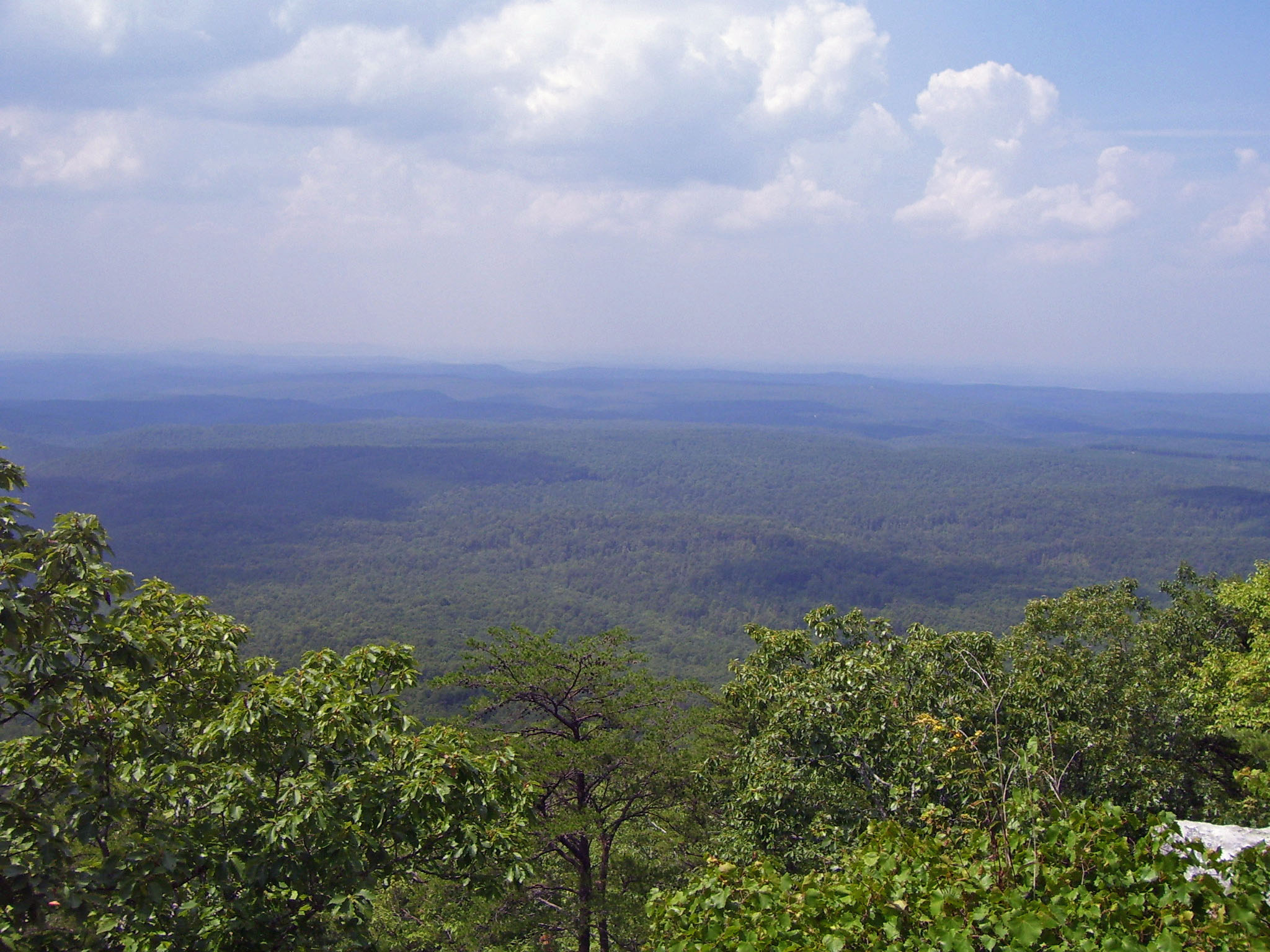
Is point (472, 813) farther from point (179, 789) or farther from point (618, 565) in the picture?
point (618, 565)

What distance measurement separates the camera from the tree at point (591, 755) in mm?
13039


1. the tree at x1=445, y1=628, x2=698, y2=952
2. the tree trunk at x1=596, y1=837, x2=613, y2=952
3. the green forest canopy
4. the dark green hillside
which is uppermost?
the green forest canopy

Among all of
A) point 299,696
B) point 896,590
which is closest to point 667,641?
point 896,590

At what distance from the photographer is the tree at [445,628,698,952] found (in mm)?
13039

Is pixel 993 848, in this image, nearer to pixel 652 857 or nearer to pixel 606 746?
pixel 606 746

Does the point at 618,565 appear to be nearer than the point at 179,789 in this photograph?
No

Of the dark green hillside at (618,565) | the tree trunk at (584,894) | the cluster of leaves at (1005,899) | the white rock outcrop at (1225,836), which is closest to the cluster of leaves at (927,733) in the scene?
the cluster of leaves at (1005,899)

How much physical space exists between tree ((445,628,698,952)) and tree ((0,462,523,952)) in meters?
5.70

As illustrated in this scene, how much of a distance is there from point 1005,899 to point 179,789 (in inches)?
260

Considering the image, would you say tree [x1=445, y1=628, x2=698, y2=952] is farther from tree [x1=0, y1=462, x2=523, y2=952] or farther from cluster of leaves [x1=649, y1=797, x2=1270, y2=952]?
cluster of leaves [x1=649, y1=797, x2=1270, y2=952]

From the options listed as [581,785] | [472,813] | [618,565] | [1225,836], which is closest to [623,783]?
[581,785]

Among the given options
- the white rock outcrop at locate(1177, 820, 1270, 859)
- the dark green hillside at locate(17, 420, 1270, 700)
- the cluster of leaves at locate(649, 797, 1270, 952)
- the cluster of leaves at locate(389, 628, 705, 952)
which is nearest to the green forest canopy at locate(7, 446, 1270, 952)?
the cluster of leaves at locate(649, 797, 1270, 952)

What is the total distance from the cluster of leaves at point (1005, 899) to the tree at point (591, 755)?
295 inches

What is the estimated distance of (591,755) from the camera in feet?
41.8
